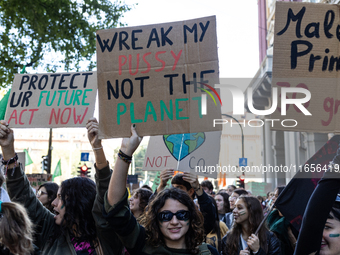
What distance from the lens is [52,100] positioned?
15.1ft

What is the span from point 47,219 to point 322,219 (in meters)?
1.96

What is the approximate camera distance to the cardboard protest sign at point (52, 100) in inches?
177

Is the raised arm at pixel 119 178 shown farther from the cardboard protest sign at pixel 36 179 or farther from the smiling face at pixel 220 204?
the cardboard protest sign at pixel 36 179

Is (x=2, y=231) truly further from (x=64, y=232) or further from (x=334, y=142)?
(x=334, y=142)

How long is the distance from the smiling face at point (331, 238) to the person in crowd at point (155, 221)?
0.81 metres

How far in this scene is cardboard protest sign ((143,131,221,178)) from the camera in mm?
4566

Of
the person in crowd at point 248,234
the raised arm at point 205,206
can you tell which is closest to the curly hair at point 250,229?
the person in crowd at point 248,234

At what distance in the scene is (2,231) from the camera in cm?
200

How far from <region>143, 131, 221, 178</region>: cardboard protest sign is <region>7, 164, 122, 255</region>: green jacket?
1604 mm

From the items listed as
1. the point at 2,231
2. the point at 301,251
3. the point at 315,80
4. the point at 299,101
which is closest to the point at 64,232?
the point at 2,231

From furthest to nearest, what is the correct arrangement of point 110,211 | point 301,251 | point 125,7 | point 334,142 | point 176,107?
1. point 125,7
2. point 176,107
3. point 334,142
4. point 110,211
5. point 301,251

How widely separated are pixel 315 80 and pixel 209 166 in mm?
1884

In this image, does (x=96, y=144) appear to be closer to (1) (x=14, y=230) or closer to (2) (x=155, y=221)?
(2) (x=155, y=221)

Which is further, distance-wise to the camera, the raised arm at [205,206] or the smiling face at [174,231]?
the raised arm at [205,206]
